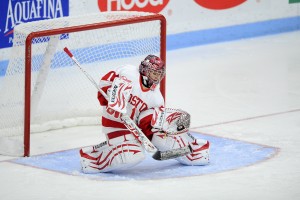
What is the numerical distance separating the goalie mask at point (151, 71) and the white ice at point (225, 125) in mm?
590

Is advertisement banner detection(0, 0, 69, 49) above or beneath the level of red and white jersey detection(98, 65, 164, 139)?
above

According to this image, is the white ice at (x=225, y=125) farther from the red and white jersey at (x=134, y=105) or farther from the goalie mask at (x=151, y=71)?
the goalie mask at (x=151, y=71)

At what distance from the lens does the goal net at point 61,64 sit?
625cm

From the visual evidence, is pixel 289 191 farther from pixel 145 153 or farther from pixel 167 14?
pixel 167 14

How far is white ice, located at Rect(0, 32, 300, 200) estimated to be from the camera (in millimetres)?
5391

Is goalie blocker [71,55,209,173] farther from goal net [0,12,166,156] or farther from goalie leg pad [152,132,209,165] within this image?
goal net [0,12,166,156]

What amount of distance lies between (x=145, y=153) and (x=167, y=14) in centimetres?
378

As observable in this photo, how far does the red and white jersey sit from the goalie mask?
0.04 metres

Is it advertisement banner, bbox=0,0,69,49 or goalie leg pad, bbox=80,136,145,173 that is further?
advertisement banner, bbox=0,0,69,49

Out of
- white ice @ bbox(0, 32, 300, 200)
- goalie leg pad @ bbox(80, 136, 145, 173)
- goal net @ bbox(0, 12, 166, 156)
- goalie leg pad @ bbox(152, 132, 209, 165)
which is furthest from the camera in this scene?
goal net @ bbox(0, 12, 166, 156)

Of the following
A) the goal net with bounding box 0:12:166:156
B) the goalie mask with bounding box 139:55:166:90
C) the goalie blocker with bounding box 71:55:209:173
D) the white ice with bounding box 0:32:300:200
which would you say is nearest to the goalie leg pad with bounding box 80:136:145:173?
the goalie blocker with bounding box 71:55:209:173

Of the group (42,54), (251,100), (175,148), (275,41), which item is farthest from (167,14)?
(175,148)

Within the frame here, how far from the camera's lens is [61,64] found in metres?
Answer: 6.98

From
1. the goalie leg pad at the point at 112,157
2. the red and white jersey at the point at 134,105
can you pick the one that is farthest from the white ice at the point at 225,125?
the red and white jersey at the point at 134,105
